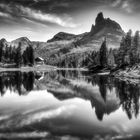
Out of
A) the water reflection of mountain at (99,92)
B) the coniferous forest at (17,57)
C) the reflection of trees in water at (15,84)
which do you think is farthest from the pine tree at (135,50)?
the coniferous forest at (17,57)

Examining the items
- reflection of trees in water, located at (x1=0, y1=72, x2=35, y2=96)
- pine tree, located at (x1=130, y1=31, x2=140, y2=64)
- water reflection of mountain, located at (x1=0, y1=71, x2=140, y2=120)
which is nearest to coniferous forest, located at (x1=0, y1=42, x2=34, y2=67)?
pine tree, located at (x1=130, y1=31, x2=140, y2=64)

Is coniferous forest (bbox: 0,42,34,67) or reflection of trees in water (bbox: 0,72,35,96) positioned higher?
coniferous forest (bbox: 0,42,34,67)

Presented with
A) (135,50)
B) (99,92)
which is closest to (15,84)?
(99,92)

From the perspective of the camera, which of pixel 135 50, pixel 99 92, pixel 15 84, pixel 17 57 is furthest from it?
pixel 17 57

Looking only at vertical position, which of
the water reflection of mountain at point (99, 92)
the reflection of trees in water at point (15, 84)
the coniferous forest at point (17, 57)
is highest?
the coniferous forest at point (17, 57)

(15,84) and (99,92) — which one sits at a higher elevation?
(15,84)

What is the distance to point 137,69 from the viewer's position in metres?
65.3

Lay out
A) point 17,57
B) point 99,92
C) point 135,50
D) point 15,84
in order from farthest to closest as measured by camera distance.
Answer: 1. point 17,57
2. point 135,50
3. point 15,84
4. point 99,92

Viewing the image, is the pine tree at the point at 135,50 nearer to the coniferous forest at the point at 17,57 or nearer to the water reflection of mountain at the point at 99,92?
the water reflection of mountain at the point at 99,92

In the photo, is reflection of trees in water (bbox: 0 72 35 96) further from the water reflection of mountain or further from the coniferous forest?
the coniferous forest

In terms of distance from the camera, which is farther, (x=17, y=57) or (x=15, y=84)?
(x=17, y=57)

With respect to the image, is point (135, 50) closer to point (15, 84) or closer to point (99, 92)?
point (99, 92)

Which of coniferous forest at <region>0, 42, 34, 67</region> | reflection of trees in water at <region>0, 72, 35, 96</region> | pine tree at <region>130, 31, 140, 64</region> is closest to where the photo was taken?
reflection of trees in water at <region>0, 72, 35, 96</region>

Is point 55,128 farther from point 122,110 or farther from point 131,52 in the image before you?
point 131,52
